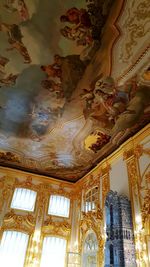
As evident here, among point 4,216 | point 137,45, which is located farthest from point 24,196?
point 137,45

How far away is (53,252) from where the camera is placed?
1222 centimetres

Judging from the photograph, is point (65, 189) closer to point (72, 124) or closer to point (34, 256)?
point (34, 256)

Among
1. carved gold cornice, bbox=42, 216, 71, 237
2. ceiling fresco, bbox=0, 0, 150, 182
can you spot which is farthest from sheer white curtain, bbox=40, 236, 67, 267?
ceiling fresco, bbox=0, 0, 150, 182

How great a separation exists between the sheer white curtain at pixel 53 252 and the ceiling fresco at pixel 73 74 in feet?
18.3

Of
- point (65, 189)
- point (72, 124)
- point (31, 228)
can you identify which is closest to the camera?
point (72, 124)

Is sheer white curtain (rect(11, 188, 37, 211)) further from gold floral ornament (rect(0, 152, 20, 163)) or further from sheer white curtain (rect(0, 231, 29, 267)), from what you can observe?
gold floral ornament (rect(0, 152, 20, 163))

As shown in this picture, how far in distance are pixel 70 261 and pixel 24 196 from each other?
4557mm

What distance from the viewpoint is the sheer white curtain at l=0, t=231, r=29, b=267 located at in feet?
36.5

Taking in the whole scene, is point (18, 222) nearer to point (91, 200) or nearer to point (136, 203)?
point (91, 200)

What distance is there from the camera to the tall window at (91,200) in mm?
11728

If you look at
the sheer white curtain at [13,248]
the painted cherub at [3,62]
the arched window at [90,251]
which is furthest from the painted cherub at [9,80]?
the sheer white curtain at [13,248]

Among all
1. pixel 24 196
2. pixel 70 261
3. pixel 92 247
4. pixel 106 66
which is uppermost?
pixel 106 66

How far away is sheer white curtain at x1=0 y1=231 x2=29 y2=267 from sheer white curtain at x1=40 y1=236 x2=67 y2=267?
115 centimetres

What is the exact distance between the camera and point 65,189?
14.7 meters
